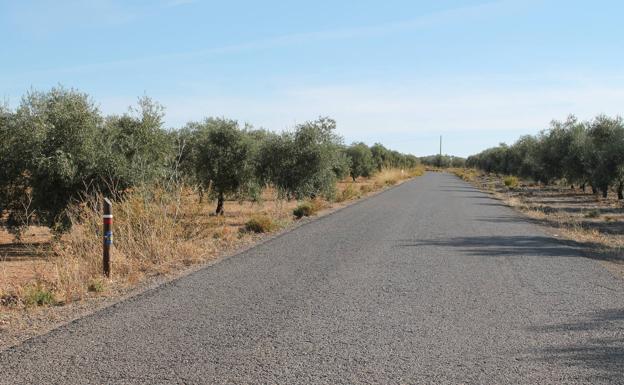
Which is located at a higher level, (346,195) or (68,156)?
(68,156)

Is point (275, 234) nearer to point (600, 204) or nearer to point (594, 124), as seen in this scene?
point (600, 204)

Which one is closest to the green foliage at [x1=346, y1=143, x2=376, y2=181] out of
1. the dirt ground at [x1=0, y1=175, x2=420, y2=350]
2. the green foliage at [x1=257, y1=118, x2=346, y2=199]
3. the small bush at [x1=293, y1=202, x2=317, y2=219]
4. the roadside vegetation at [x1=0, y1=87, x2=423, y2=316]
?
the roadside vegetation at [x1=0, y1=87, x2=423, y2=316]

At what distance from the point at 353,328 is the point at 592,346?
245 cm

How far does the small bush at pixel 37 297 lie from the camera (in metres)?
7.24

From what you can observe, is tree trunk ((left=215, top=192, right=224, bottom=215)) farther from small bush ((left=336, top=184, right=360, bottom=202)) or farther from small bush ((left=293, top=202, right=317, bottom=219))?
small bush ((left=336, top=184, right=360, bottom=202))

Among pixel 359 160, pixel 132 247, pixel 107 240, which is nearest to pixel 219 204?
pixel 132 247

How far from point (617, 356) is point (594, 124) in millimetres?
42701

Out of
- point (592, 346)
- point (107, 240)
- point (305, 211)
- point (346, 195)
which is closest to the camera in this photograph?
point (592, 346)

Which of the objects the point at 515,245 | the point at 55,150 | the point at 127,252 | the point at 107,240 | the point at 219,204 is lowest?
the point at 515,245

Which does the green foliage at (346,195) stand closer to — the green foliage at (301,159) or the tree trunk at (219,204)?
the green foliage at (301,159)

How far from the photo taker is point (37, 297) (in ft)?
24.1

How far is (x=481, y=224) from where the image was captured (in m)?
19.0

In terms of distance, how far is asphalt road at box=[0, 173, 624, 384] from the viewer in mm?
4785

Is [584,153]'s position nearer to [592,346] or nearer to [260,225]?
[260,225]
